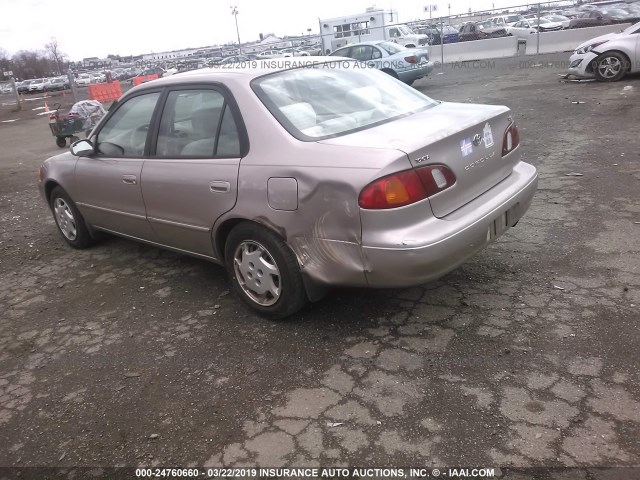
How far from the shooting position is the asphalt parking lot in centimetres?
242

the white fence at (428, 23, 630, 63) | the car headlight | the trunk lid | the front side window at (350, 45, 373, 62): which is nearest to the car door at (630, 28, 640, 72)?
the car headlight

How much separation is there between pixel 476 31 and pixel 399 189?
3191 centimetres

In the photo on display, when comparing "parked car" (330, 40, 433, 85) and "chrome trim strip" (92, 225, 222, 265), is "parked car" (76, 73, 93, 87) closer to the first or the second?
"parked car" (330, 40, 433, 85)

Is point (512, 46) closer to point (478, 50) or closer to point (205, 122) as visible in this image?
point (478, 50)

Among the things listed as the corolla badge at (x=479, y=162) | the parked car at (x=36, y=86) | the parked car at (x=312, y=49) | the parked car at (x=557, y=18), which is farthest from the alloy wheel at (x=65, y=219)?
the parked car at (x=36, y=86)

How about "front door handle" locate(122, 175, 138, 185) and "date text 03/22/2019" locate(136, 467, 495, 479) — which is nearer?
"date text 03/22/2019" locate(136, 467, 495, 479)

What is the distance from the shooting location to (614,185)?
548cm


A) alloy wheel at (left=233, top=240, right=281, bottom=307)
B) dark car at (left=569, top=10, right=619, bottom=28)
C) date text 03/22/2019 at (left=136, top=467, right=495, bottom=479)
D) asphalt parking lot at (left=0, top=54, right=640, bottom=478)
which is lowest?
date text 03/22/2019 at (left=136, top=467, right=495, bottom=479)

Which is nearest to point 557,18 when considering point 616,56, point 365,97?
point 616,56

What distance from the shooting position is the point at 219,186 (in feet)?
11.3

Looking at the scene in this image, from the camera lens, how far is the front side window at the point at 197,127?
3494mm

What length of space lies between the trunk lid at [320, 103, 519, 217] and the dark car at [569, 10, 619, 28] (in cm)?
2310

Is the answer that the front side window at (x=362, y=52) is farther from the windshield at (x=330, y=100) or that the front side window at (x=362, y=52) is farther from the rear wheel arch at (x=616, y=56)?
the windshield at (x=330, y=100)

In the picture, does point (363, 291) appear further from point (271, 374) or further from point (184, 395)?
point (184, 395)
